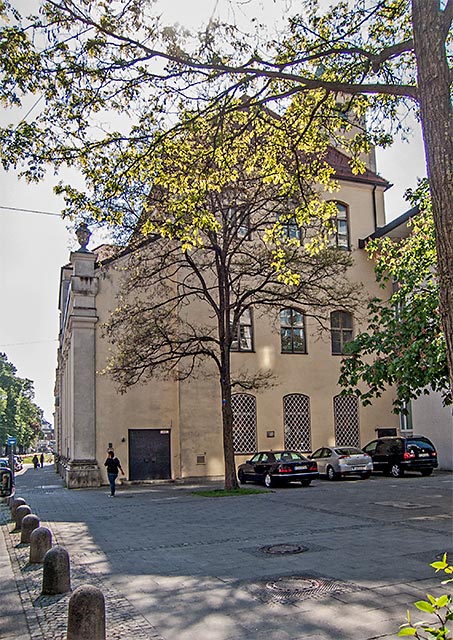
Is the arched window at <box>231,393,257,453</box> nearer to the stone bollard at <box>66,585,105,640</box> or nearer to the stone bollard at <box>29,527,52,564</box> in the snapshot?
the stone bollard at <box>29,527,52,564</box>

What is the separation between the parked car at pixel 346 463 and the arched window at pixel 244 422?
375 cm

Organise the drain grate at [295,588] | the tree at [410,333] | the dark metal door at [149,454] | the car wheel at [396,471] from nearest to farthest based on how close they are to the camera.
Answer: the drain grate at [295,588] → the tree at [410,333] → the car wheel at [396,471] → the dark metal door at [149,454]

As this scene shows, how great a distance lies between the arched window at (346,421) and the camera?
98.9 feet

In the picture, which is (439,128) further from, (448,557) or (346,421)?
(346,421)

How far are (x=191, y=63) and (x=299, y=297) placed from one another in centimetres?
1558

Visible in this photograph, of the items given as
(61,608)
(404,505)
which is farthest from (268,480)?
(61,608)

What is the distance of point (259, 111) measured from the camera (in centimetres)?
827

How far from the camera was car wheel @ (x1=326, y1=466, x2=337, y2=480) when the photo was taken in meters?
25.2

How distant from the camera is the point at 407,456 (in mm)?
25234

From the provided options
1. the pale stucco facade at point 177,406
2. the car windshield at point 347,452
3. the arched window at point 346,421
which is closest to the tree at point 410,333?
the pale stucco facade at point 177,406

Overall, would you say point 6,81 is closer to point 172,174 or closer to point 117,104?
point 117,104

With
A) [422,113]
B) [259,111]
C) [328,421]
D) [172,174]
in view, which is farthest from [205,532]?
[328,421]

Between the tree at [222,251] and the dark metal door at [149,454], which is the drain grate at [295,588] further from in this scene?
the dark metal door at [149,454]

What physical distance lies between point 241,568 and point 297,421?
2082cm
